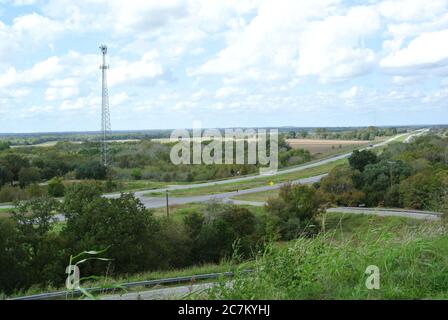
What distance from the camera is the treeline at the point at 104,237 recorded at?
17547 millimetres

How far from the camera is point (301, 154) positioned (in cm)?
4622

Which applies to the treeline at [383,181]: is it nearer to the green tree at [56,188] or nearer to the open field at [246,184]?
the open field at [246,184]

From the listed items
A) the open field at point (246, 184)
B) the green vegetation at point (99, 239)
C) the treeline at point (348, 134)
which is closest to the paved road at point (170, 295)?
the green vegetation at point (99, 239)

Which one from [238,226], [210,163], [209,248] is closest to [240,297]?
[209,248]

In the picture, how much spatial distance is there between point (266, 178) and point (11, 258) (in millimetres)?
25230

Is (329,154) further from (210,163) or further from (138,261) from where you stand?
(138,261)

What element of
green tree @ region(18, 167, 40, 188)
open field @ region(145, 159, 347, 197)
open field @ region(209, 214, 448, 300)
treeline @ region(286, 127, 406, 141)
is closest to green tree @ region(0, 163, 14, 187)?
green tree @ region(18, 167, 40, 188)

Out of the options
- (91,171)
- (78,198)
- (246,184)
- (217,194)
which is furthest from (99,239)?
(246,184)

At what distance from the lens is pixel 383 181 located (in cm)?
3262

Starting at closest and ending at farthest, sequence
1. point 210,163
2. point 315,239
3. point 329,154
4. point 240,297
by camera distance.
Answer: point 240,297, point 315,239, point 210,163, point 329,154

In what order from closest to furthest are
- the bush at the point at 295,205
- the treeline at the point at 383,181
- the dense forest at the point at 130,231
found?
the dense forest at the point at 130,231 < the bush at the point at 295,205 < the treeline at the point at 383,181

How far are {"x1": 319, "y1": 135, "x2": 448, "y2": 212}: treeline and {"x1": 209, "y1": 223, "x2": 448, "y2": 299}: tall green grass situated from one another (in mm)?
22732

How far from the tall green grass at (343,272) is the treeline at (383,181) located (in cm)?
2273

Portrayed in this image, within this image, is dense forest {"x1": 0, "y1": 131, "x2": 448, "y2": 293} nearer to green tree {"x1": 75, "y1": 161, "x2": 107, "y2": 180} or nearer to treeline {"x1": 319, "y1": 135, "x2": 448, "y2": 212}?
treeline {"x1": 319, "y1": 135, "x2": 448, "y2": 212}
